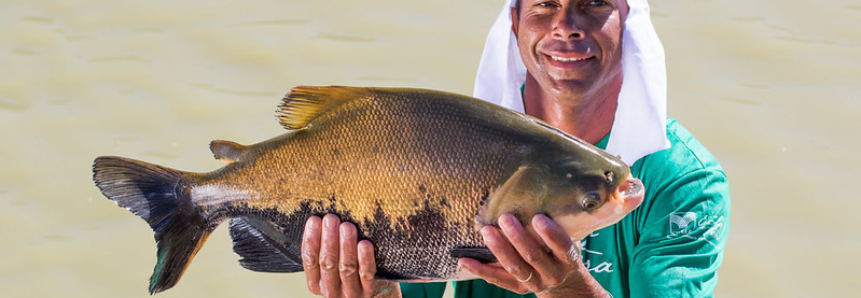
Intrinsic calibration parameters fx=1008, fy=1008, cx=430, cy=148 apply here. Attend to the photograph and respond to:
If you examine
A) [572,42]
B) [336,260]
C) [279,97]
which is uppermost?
[572,42]

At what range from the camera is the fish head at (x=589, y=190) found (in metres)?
2.22

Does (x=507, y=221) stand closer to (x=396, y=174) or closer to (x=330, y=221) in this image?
(x=396, y=174)

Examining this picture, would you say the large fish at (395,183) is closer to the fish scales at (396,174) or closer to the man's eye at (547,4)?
the fish scales at (396,174)

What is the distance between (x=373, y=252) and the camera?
2408mm

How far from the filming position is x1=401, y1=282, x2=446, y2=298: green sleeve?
11.3 feet

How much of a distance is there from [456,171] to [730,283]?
324 cm

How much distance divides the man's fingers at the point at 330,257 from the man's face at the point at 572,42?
36.8 inches

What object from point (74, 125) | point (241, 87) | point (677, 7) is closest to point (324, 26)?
point (241, 87)

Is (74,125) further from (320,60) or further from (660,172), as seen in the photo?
Answer: (660,172)

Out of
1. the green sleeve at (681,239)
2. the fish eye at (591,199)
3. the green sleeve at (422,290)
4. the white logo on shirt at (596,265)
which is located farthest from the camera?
the green sleeve at (422,290)

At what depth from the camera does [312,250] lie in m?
2.52

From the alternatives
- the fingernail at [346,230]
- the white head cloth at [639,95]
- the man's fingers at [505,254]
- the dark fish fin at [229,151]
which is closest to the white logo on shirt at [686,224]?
the white head cloth at [639,95]

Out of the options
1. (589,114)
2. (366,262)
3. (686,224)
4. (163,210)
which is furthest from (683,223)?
(163,210)

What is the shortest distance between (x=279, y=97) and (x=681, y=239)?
385 cm
